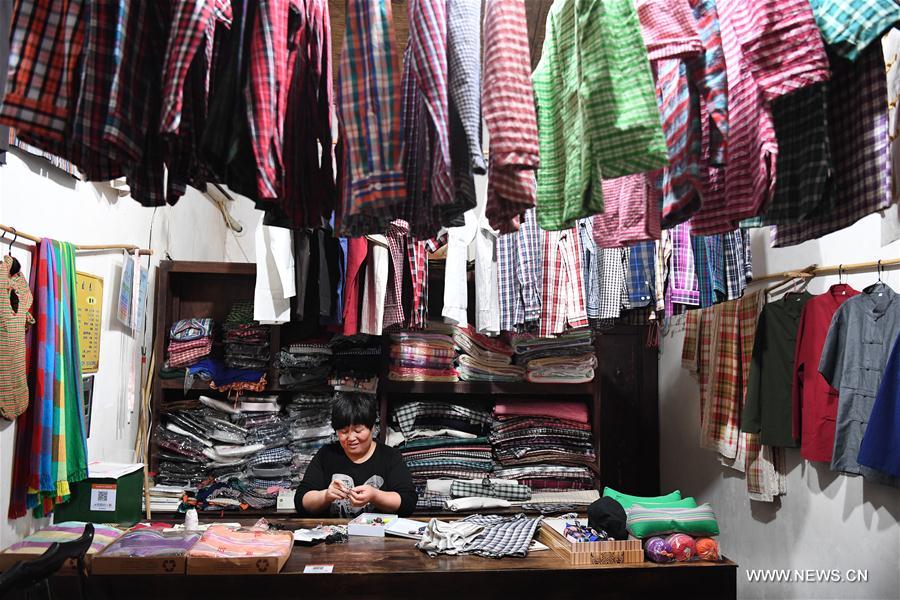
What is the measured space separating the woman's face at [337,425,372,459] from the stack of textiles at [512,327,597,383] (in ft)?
4.06

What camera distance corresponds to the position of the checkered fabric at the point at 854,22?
1.13 meters

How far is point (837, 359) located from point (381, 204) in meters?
2.03

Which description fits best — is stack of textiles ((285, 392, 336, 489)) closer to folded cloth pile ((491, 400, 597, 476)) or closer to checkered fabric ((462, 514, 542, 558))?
folded cloth pile ((491, 400, 597, 476))

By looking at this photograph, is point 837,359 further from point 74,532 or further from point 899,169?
point 74,532

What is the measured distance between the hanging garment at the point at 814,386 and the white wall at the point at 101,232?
115 inches

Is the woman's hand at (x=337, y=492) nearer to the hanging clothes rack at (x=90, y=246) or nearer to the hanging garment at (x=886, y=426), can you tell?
the hanging clothes rack at (x=90, y=246)

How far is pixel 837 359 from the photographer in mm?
2398

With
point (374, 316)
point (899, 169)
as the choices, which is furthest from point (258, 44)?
point (374, 316)

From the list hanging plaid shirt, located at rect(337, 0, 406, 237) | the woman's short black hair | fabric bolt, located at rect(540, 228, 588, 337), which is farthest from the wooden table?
hanging plaid shirt, located at rect(337, 0, 406, 237)

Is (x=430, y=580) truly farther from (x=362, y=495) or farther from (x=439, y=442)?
(x=439, y=442)

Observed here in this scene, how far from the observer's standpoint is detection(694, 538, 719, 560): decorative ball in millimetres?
2084

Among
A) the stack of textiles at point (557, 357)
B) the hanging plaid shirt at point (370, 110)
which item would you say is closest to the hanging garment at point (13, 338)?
the hanging plaid shirt at point (370, 110)

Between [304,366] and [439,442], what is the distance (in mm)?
902

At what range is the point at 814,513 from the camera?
8.82ft
